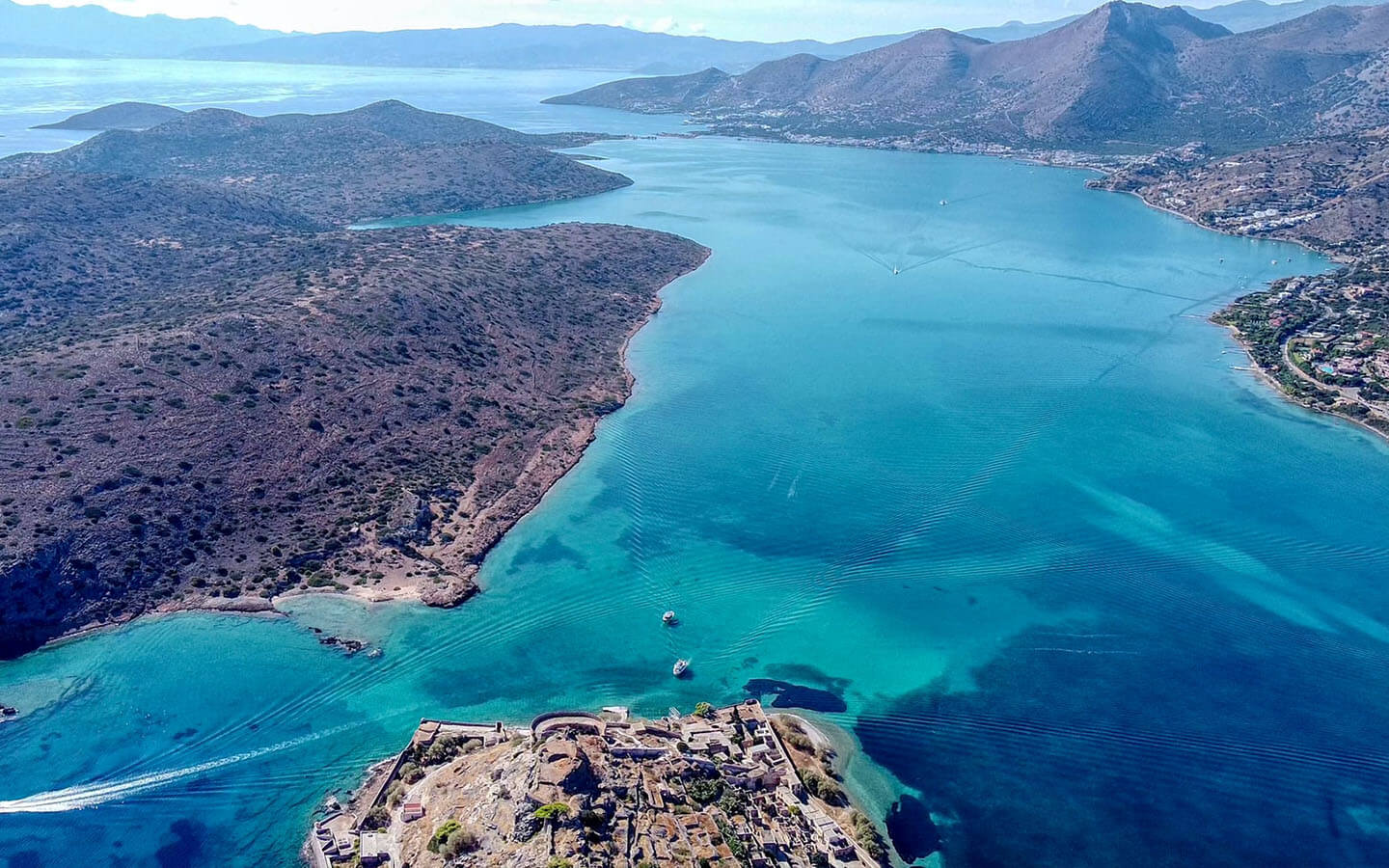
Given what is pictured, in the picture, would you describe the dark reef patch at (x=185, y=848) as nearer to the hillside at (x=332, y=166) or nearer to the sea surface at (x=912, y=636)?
the sea surface at (x=912, y=636)

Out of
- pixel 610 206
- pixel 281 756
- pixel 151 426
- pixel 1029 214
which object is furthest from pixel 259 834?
pixel 1029 214

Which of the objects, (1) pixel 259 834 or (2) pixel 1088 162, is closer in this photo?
(1) pixel 259 834

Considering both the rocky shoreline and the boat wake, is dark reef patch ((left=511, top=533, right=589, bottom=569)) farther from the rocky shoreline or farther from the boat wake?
the boat wake

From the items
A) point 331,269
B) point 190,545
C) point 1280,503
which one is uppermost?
point 331,269

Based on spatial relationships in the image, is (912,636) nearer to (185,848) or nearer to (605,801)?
(605,801)

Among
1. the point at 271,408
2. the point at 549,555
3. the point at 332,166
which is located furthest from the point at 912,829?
the point at 332,166

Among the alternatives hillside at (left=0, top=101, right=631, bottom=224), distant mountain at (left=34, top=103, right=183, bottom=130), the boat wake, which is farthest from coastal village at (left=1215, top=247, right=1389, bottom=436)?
distant mountain at (left=34, top=103, right=183, bottom=130)

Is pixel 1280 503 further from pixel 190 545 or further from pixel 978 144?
pixel 978 144
